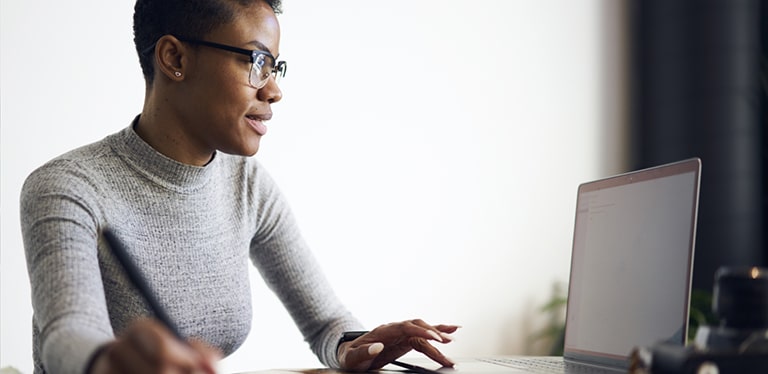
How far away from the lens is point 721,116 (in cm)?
283

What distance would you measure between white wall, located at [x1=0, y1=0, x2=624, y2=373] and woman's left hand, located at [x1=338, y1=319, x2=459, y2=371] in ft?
3.07

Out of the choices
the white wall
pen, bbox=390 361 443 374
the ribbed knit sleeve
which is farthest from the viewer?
the white wall

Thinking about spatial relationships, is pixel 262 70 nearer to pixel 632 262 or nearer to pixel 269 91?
pixel 269 91

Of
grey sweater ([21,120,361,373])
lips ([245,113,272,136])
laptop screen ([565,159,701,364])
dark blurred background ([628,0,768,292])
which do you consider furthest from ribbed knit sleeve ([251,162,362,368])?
dark blurred background ([628,0,768,292])

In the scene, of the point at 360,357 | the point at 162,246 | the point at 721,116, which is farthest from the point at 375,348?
the point at 721,116

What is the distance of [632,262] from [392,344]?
0.38 metres

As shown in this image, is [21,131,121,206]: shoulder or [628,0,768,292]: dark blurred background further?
[628,0,768,292]: dark blurred background

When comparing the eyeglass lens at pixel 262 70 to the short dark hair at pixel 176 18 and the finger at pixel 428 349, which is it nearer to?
the short dark hair at pixel 176 18

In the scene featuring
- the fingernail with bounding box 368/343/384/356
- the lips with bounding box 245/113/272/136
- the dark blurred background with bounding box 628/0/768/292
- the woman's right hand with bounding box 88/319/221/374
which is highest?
the dark blurred background with bounding box 628/0/768/292

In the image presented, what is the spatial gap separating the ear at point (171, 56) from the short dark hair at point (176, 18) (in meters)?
0.02

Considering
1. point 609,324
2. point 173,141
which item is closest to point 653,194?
point 609,324

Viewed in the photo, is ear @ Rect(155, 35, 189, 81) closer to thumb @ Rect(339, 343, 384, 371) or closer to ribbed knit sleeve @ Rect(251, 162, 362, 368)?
ribbed knit sleeve @ Rect(251, 162, 362, 368)

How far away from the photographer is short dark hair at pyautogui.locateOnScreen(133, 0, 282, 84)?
4.36 ft

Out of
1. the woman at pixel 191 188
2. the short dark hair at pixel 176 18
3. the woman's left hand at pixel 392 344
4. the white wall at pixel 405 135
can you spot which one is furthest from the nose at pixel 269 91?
the white wall at pixel 405 135
